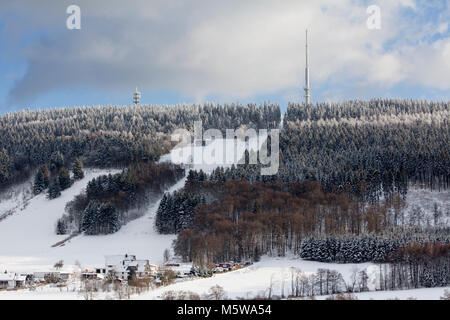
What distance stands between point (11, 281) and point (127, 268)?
15.8 meters

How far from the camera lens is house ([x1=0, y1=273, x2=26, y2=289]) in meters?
85.1

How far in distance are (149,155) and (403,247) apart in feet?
300

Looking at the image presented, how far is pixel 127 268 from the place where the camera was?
3639 inches

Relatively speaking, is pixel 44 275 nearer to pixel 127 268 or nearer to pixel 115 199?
pixel 127 268

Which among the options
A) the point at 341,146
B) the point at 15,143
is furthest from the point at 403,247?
the point at 15,143

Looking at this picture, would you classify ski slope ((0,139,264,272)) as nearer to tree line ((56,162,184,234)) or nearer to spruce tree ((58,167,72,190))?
spruce tree ((58,167,72,190))

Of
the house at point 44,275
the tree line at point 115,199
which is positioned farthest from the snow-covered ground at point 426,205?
the house at point 44,275

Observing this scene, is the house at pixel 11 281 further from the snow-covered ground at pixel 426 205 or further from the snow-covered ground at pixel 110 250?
the snow-covered ground at pixel 426 205

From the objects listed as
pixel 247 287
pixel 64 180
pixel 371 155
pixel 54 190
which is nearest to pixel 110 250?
pixel 247 287

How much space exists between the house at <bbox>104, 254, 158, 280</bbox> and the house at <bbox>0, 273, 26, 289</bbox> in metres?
11.6

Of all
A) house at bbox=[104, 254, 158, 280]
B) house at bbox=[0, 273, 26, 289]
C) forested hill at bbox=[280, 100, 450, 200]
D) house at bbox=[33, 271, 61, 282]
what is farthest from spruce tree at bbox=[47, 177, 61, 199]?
house at bbox=[0, 273, 26, 289]

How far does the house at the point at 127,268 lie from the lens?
89062 millimetres

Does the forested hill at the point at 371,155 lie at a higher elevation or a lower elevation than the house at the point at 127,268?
higher
